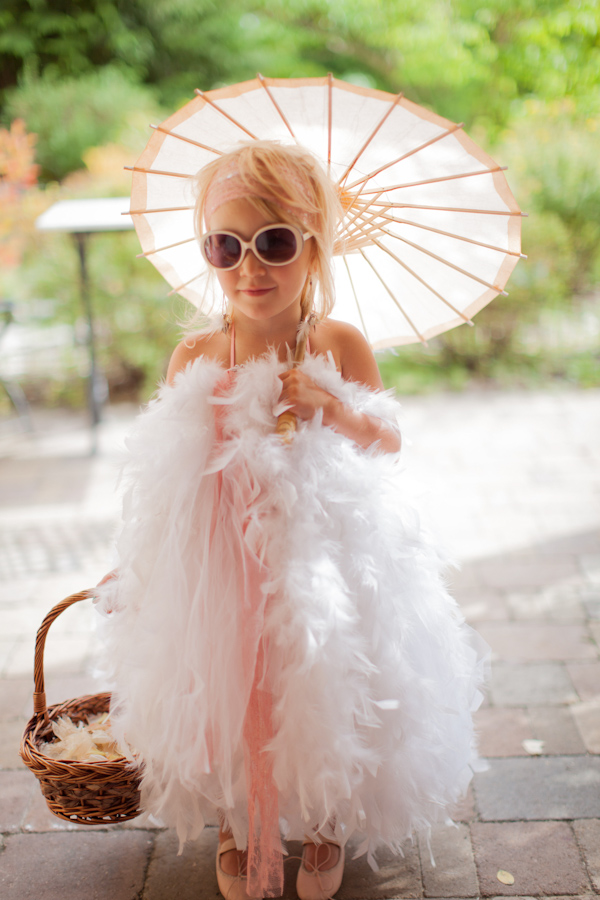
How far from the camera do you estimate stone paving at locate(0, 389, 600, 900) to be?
5.52 ft

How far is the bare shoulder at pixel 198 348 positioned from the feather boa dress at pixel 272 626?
0.16 meters

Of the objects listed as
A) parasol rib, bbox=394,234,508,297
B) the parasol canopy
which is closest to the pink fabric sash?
→ the parasol canopy

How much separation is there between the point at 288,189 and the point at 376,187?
351 millimetres

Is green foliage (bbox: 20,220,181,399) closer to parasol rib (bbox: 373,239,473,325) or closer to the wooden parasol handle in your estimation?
parasol rib (bbox: 373,239,473,325)

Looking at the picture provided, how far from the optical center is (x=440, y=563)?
5.27ft

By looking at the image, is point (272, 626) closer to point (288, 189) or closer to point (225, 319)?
point (225, 319)

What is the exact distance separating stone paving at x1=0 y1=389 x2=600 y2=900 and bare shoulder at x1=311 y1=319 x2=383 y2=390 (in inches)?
9.3

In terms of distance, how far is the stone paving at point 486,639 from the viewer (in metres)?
1.68

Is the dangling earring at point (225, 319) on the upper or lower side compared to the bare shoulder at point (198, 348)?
upper

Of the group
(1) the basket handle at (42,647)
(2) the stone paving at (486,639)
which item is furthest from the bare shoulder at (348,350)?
(1) the basket handle at (42,647)

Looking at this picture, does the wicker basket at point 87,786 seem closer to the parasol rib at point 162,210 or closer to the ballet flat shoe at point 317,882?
the ballet flat shoe at point 317,882

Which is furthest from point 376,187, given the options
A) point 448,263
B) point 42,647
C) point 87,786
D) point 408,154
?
point 87,786

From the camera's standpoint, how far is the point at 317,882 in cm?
158

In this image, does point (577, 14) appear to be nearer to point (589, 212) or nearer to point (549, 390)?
point (589, 212)
